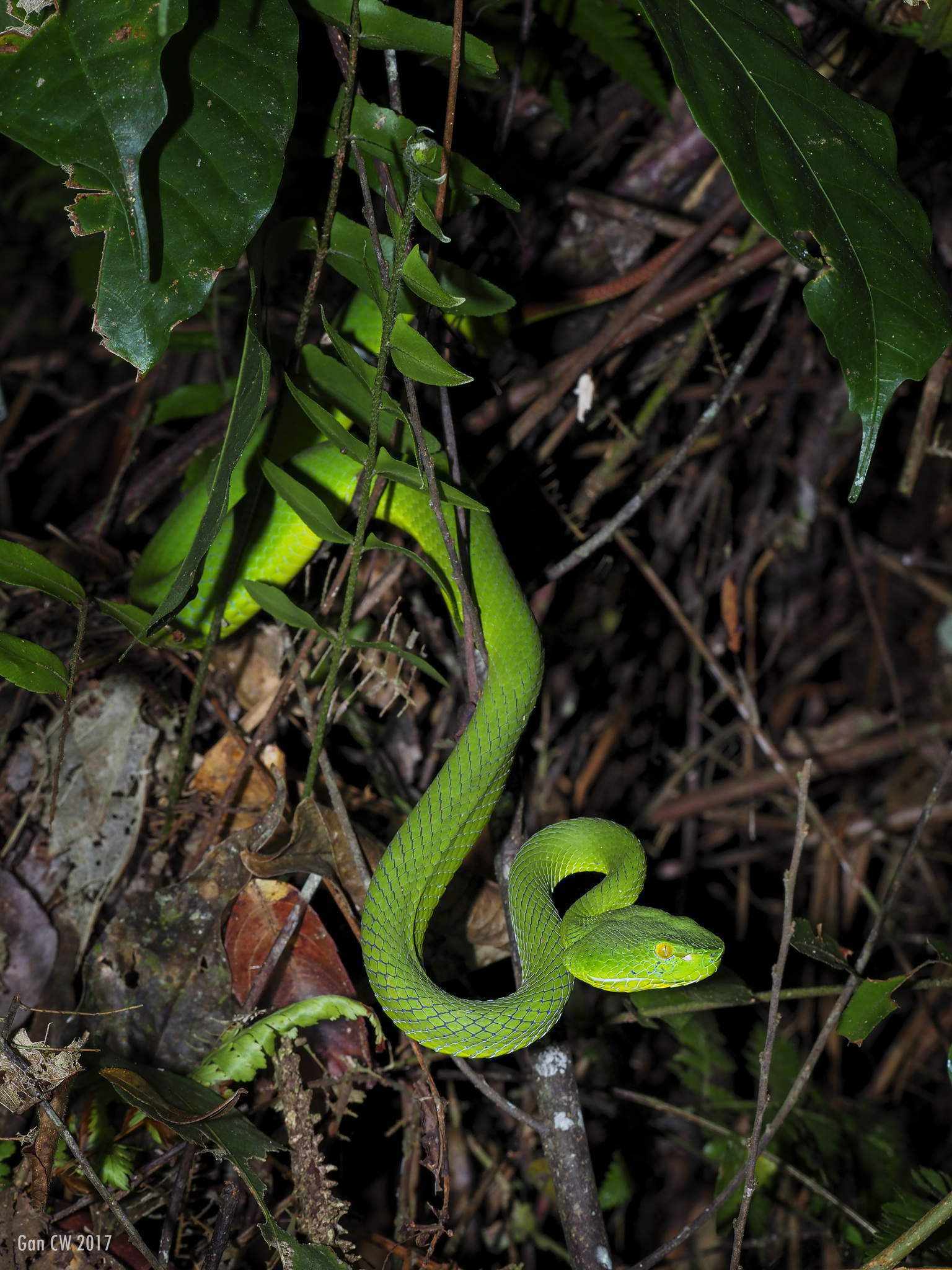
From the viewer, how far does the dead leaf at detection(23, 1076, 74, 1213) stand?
162 centimetres

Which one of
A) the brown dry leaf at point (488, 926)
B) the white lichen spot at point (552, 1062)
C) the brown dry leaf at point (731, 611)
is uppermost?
the brown dry leaf at point (731, 611)

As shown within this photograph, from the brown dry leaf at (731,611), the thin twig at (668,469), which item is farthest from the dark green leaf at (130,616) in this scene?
the brown dry leaf at (731,611)

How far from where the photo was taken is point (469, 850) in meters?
1.89

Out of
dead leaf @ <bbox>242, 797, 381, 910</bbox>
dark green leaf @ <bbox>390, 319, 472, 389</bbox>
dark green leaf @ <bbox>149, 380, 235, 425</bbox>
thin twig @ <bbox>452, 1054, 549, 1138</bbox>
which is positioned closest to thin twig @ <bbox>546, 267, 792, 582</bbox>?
dark green leaf @ <bbox>390, 319, 472, 389</bbox>

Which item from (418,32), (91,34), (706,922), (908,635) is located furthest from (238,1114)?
(908,635)

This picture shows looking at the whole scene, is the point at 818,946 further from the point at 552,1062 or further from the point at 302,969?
the point at 302,969

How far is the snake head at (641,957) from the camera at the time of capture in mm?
1832

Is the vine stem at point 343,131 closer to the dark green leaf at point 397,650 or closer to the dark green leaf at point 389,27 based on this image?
the dark green leaf at point 389,27

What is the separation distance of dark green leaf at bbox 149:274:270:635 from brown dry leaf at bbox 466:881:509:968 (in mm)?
1129

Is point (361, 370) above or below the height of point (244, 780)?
above

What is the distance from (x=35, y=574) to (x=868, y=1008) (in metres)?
1.92

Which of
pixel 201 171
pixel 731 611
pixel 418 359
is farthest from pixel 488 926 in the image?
pixel 201 171

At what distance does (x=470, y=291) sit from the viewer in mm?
1816

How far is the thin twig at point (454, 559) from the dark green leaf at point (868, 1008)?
102 centimetres
